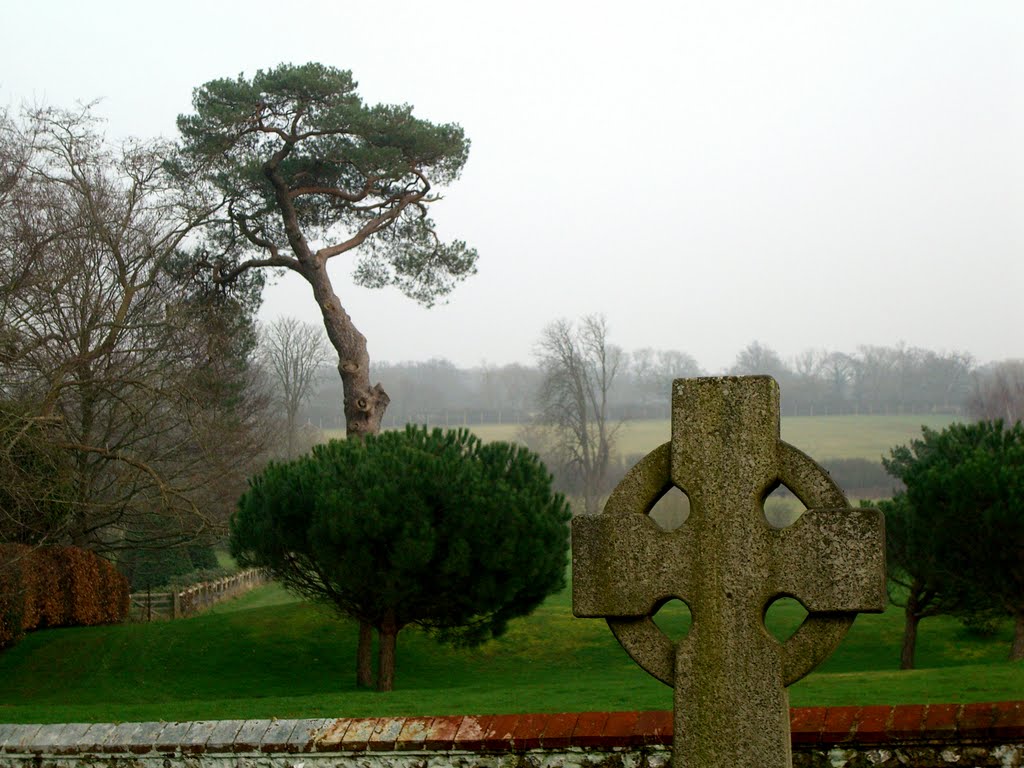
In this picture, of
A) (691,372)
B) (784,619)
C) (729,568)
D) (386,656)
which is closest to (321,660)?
(386,656)

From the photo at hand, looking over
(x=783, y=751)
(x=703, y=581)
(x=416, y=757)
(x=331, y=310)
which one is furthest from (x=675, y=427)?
(x=331, y=310)

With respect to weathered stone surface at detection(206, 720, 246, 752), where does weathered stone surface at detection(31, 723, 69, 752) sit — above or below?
below

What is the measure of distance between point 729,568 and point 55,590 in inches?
996

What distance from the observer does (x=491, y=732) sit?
690 centimetres

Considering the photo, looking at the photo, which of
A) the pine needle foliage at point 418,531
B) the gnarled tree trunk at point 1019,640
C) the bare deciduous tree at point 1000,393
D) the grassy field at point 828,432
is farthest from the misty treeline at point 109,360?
the bare deciduous tree at point 1000,393

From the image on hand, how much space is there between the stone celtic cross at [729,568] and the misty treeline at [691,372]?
63634mm

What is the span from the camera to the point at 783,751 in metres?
4.22

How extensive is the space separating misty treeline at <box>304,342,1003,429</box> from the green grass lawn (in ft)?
134

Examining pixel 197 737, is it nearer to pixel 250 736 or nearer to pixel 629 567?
pixel 250 736

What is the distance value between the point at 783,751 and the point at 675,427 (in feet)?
4.15

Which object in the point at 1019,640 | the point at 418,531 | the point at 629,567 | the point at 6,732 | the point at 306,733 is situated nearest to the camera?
the point at 629,567

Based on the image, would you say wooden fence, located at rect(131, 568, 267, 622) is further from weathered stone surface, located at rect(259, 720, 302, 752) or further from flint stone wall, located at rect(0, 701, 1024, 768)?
weathered stone surface, located at rect(259, 720, 302, 752)

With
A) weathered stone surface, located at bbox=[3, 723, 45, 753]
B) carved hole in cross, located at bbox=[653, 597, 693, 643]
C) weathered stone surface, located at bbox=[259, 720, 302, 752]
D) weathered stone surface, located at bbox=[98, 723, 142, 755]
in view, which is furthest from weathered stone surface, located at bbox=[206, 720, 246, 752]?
carved hole in cross, located at bbox=[653, 597, 693, 643]

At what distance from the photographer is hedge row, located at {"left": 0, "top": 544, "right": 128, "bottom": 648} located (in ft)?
77.9
